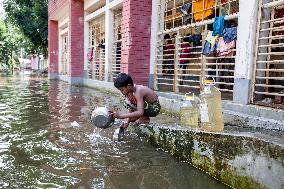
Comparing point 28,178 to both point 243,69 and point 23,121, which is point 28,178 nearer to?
point 23,121

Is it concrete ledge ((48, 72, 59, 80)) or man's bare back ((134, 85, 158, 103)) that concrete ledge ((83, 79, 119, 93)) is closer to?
man's bare back ((134, 85, 158, 103))

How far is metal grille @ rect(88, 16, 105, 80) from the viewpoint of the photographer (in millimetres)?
14665

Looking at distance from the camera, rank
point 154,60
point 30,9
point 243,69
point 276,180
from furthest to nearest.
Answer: point 30,9, point 154,60, point 243,69, point 276,180

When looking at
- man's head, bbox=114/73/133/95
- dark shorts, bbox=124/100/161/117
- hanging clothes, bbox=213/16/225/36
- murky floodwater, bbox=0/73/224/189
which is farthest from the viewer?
hanging clothes, bbox=213/16/225/36

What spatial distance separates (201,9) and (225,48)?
1636 millimetres

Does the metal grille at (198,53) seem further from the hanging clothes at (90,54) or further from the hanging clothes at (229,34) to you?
the hanging clothes at (90,54)

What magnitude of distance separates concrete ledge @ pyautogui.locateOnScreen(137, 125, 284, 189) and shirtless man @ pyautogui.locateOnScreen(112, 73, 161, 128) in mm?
732

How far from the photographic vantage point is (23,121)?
22.7ft

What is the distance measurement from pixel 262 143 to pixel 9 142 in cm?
390

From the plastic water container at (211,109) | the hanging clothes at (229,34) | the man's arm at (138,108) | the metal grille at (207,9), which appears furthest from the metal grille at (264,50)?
the man's arm at (138,108)

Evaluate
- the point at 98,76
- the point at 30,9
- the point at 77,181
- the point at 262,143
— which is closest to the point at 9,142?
the point at 77,181

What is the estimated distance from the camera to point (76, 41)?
17109 millimetres

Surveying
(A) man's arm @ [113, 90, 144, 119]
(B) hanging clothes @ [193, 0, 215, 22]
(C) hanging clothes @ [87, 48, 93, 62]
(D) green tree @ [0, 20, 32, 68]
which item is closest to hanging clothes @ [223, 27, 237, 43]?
(B) hanging clothes @ [193, 0, 215, 22]

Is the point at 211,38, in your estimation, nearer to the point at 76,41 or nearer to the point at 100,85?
the point at 100,85
